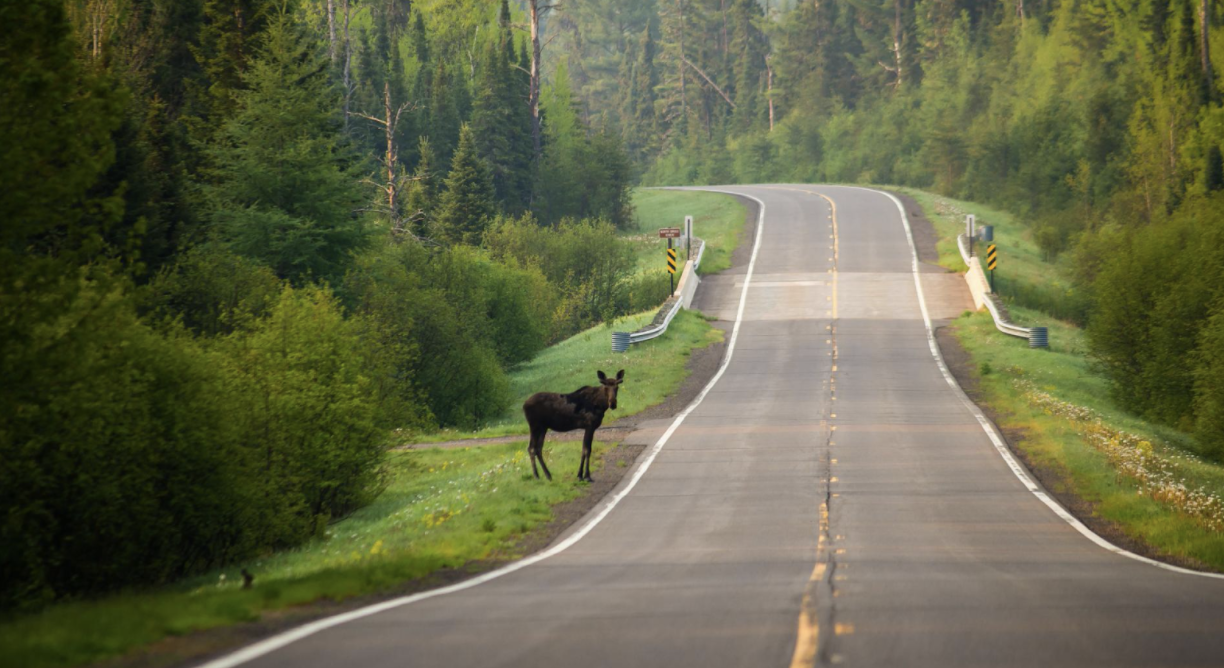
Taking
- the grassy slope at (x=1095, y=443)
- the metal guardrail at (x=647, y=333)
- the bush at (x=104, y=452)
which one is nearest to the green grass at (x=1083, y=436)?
the grassy slope at (x=1095, y=443)

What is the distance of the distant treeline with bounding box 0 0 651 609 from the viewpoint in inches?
545

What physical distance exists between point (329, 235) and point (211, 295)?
7.34 m

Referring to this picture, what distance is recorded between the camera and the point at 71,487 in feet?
48.6

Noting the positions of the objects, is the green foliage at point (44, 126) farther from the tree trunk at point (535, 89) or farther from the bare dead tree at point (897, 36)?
the bare dead tree at point (897, 36)

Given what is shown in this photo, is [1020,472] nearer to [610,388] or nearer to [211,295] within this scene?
[610,388]

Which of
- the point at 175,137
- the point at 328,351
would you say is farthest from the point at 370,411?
the point at 175,137

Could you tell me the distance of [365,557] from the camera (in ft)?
49.8

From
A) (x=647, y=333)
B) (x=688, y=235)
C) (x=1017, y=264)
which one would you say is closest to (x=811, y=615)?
(x=647, y=333)

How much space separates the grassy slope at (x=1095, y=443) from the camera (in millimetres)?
17641

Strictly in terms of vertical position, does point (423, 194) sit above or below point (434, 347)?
above

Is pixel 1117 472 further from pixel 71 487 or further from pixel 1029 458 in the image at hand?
pixel 71 487

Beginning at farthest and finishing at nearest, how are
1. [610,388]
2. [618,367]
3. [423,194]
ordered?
[423,194]
[618,367]
[610,388]

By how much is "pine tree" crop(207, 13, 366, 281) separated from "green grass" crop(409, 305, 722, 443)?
6.80 metres

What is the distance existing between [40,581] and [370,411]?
8.60 metres
